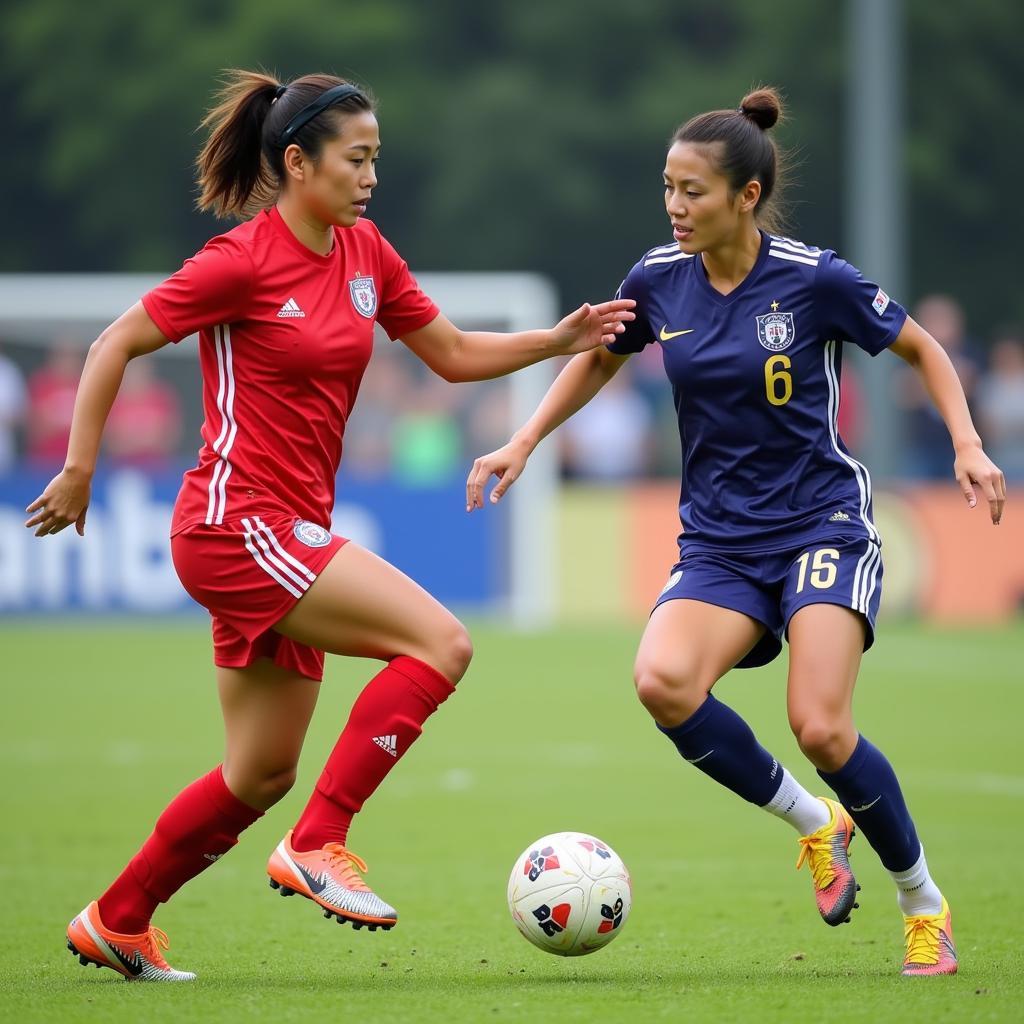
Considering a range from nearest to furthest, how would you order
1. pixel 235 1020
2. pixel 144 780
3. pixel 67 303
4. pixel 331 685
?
pixel 235 1020 < pixel 144 780 < pixel 331 685 < pixel 67 303

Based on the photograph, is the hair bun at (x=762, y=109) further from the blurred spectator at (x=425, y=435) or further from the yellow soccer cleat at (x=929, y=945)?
the blurred spectator at (x=425, y=435)

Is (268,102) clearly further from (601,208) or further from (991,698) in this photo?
(601,208)

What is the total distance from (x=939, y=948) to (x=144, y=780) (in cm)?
→ 535

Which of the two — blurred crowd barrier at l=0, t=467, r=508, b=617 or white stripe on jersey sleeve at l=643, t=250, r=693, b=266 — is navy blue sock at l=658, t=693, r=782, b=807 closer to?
white stripe on jersey sleeve at l=643, t=250, r=693, b=266

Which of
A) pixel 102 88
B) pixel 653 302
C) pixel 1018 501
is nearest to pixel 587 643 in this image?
pixel 1018 501

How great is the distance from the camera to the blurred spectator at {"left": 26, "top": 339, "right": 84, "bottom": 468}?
59.1ft

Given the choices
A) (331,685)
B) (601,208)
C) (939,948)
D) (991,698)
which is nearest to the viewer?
(939,948)

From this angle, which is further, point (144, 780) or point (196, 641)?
point (196, 641)

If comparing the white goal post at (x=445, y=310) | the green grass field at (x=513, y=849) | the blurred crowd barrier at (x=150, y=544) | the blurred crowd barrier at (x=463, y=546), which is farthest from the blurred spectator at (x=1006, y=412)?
the blurred crowd barrier at (x=150, y=544)

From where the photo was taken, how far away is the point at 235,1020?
479 cm

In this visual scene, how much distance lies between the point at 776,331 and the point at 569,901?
67.8 inches

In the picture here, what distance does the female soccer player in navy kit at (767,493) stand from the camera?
5.52m

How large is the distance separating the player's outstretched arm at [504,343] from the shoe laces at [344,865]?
158 cm

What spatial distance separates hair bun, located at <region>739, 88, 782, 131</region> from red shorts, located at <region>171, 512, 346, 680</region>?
1.78 m
